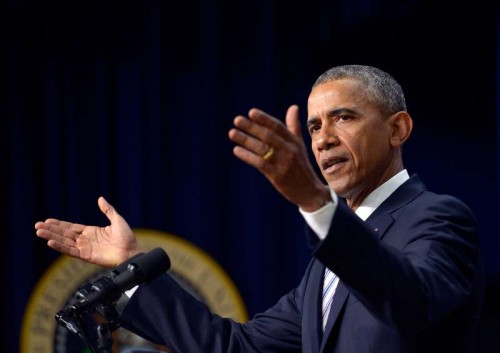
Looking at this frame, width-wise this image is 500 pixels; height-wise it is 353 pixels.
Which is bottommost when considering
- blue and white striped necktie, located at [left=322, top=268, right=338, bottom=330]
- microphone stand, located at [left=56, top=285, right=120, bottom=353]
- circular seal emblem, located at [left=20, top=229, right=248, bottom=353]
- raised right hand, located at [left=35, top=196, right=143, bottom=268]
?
circular seal emblem, located at [left=20, top=229, right=248, bottom=353]

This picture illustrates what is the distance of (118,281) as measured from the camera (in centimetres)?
135

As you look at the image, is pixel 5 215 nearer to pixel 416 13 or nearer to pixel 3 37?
pixel 3 37

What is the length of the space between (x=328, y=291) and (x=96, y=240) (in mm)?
472

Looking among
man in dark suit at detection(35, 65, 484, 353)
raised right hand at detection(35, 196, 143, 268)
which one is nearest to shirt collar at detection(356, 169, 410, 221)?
man in dark suit at detection(35, 65, 484, 353)

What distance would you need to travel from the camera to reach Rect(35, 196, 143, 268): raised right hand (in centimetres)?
167

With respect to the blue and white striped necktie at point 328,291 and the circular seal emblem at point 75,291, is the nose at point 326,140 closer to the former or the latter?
the blue and white striped necktie at point 328,291

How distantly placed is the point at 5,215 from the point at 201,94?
918 mm

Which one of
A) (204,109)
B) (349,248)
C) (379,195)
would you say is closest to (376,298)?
(349,248)

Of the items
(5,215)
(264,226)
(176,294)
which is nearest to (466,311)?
(176,294)

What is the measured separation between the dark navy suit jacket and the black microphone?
296mm

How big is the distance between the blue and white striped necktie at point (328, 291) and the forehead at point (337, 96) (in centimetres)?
35

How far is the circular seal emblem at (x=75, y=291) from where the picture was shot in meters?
3.31

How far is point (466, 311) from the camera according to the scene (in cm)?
150

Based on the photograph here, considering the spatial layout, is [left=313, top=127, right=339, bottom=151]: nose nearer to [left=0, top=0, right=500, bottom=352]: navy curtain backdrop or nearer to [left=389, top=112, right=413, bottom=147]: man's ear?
[left=389, top=112, right=413, bottom=147]: man's ear
